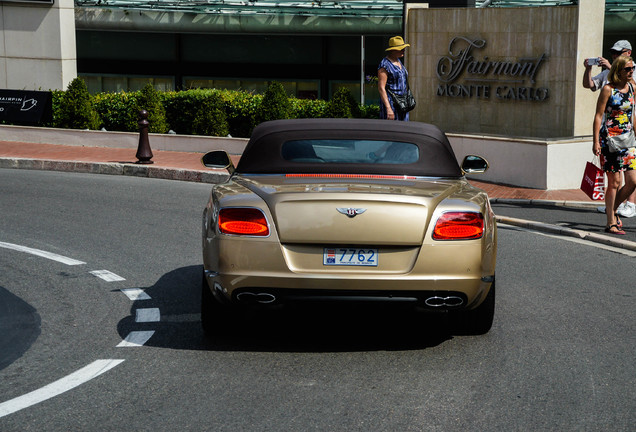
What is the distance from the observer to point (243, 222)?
6.43 m

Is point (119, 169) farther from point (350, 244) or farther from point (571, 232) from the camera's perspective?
point (350, 244)

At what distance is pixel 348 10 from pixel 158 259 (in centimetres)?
2309

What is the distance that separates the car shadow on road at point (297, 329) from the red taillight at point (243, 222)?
540 millimetres

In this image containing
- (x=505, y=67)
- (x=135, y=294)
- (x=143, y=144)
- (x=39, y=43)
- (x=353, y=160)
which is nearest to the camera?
(x=353, y=160)

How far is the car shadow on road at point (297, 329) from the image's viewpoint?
6.69m

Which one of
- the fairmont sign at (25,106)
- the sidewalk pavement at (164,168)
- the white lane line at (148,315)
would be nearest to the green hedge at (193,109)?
the fairmont sign at (25,106)

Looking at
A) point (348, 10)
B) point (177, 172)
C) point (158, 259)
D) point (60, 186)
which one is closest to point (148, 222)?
point (158, 259)

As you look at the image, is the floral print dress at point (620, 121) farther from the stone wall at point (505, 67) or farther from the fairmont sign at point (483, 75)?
the fairmont sign at point (483, 75)

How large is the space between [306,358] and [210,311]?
764 mm

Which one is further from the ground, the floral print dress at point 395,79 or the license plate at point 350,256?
the floral print dress at point 395,79

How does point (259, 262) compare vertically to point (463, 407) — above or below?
above

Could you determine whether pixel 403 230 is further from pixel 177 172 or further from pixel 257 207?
pixel 177 172

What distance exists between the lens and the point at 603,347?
675 centimetres

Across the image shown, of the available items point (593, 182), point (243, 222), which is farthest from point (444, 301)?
point (593, 182)
